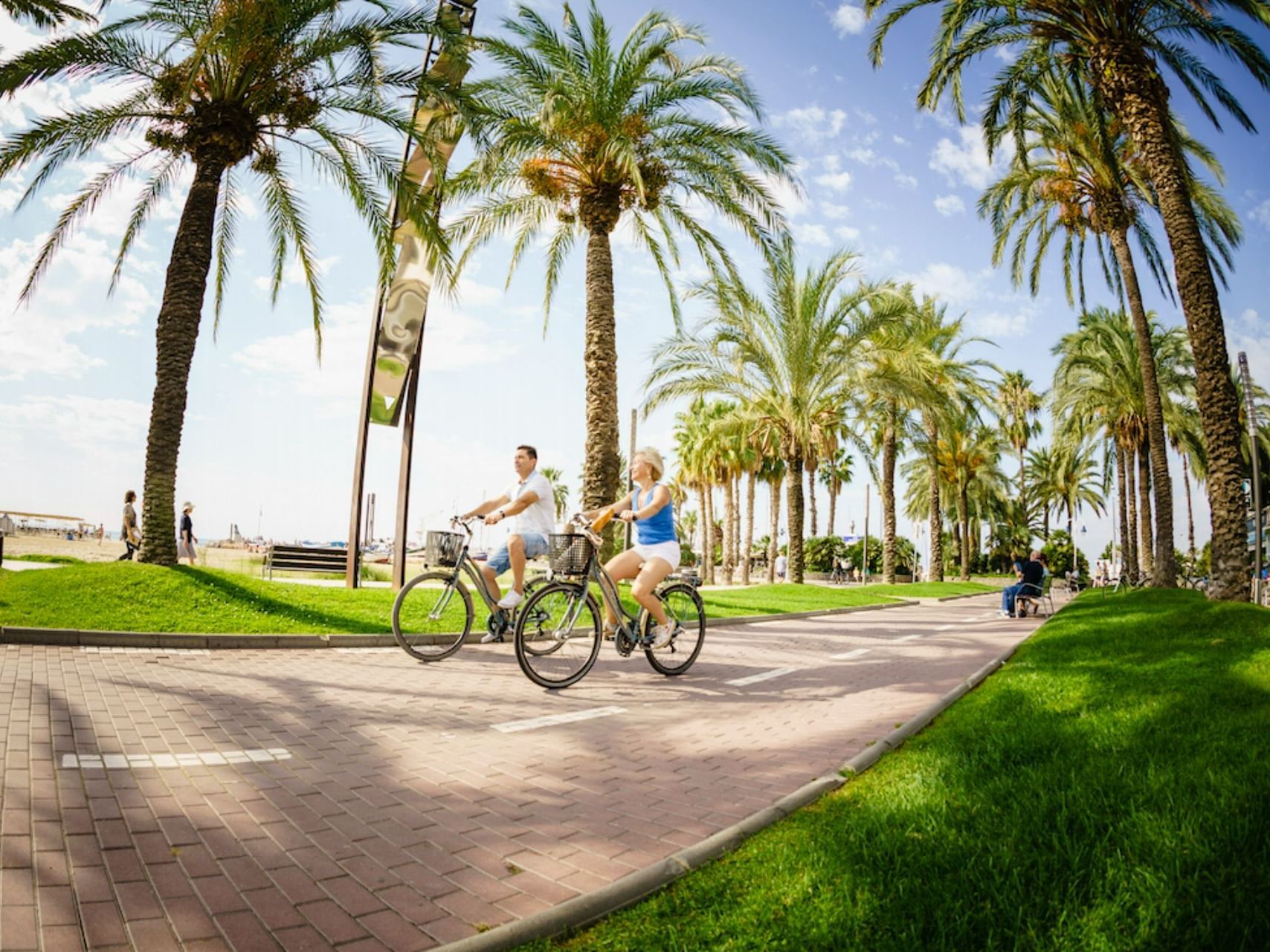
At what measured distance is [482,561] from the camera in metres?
7.57

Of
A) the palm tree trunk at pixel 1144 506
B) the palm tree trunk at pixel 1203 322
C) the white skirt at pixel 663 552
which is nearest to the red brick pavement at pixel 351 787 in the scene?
the white skirt at pixel 663 552

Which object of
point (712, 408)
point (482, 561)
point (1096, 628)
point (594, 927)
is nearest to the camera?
point (594, 927)

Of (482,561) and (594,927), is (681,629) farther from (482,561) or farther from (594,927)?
(594,927)

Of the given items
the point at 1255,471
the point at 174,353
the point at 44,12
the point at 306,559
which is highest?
the point at 44,12

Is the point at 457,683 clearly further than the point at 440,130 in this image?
No

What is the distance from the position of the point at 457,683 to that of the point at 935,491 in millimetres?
39543

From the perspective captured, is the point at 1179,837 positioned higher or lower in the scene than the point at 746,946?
higher

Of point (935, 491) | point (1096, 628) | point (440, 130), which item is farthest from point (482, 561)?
point (935, 491)

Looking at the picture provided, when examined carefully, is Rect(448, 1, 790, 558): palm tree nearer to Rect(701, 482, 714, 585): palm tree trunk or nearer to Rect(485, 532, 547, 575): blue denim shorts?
Rect(485, 532, 547, 575): blue denim shorts

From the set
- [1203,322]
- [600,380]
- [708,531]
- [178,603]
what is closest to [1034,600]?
[1203,322]

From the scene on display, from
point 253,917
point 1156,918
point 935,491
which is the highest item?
point 935,491

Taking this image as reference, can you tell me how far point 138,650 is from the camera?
25.6 ft

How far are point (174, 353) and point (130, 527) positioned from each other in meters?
9.25

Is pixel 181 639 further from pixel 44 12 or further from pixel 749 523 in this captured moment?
pixel 749 523
